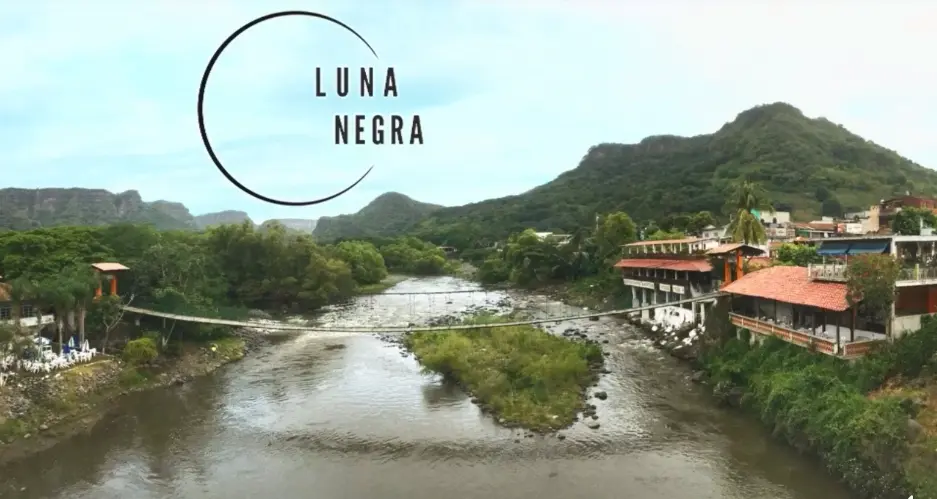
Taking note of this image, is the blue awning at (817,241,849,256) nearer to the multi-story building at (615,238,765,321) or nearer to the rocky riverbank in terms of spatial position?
the multi-story building at (615,238,765,321)

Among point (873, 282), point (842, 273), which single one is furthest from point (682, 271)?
point (873, 282)

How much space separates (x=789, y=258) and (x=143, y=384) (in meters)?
20.6

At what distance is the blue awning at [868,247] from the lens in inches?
501

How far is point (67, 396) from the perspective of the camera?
13.5 m

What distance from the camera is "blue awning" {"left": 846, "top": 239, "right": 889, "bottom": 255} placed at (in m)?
12.7

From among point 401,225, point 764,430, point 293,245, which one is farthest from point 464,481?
point 401,225

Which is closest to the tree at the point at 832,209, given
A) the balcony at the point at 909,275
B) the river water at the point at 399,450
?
the river water at the point at 399,450

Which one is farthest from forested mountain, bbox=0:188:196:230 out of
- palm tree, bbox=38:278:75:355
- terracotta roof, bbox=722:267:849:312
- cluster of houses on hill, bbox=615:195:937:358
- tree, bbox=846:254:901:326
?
tree, bbox=846:254:901:326

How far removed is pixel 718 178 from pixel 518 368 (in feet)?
185

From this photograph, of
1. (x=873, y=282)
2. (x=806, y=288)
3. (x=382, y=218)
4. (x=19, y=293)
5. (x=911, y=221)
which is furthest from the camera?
(x=382, y=218)

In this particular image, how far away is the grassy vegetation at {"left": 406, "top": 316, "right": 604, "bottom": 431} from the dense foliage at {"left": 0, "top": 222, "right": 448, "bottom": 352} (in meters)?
8.18

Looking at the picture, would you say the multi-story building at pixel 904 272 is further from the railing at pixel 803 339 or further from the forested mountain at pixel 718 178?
the forested mountain at pixel 718 178

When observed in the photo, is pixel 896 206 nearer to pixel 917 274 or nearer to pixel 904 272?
pixel 917 274

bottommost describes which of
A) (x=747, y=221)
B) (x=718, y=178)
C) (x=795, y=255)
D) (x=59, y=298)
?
(x=59, y=298)
